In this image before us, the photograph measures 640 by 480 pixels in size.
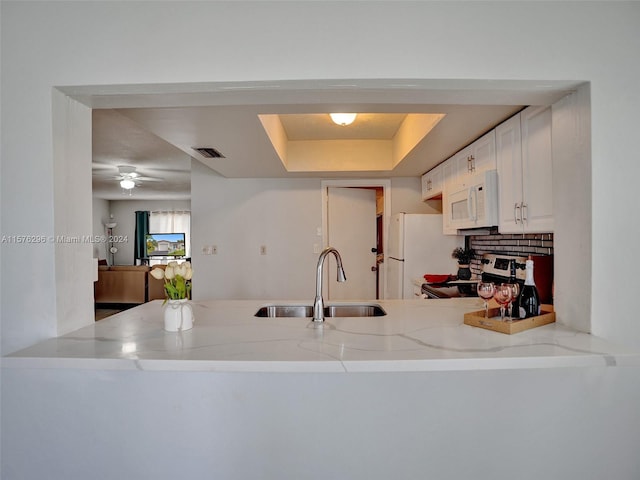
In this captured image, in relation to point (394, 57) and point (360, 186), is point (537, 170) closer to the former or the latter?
point (394, 57)

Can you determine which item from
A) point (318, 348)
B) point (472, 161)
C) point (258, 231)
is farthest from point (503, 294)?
point (258, 231)

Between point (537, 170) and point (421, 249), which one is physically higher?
point (537, 170)

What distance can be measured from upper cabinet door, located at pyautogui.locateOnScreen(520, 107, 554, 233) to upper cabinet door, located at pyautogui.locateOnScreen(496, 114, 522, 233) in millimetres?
52

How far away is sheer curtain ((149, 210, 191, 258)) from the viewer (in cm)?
964

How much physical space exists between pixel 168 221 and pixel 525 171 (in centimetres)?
945

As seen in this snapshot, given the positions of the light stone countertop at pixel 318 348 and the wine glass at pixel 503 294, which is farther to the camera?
the wine glass at pixel 503 294

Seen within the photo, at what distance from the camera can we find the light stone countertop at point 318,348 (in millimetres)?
1049

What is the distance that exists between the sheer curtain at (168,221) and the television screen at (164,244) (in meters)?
0.14

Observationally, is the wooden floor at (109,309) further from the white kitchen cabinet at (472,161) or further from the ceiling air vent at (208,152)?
the white kitchen cabinet at (472,161)

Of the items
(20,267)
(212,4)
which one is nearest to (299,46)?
(212,4)

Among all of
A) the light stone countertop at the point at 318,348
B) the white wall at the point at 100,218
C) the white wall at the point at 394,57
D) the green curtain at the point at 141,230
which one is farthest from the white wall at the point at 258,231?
the green curtain at the point at 141,230

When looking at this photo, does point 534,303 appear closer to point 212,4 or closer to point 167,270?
point 167,270

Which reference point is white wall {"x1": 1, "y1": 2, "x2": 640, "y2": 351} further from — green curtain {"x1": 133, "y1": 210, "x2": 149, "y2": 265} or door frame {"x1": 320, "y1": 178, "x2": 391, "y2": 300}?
green curtain {"x1": 133, "y1": 210, "x2": 149, "y2": 265}

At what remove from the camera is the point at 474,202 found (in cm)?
240
